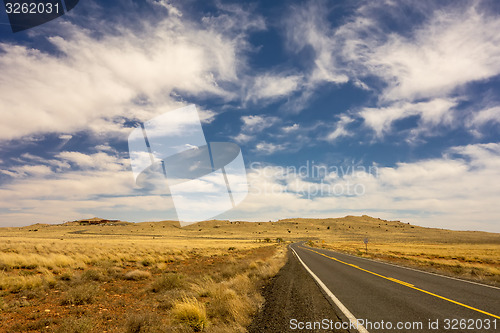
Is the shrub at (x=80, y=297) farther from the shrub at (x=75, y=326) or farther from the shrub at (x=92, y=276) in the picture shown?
the shrub at (x=92, y=276)

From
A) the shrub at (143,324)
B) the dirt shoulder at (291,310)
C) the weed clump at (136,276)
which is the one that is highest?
the dirt shoulder at (291,310)

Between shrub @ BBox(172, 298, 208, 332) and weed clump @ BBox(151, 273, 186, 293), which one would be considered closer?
shrub @ BBox(172, 298, 208, 332)

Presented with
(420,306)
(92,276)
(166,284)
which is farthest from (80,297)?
(420,306)

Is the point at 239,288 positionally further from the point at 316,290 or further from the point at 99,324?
the point at 99,324

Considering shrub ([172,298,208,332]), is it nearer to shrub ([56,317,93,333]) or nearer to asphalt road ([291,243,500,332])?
shrub ([56,317,93,333])

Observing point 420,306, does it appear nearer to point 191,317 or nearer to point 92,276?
point 191,317

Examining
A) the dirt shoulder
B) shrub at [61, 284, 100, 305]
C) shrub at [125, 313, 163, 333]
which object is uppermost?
the dirt shoulder

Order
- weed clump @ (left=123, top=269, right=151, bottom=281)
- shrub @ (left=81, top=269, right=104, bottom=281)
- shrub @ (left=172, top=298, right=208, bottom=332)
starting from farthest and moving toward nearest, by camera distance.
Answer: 1. weed clump @ (left=123, top=269, right=151, bottom=281)
2. shrub @ (left=81, top=269, right=104, bottom=281)
3. shrub @ (left=172, top=298, right=208, bottom=332)

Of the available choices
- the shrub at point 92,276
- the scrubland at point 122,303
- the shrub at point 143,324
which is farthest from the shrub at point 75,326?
the shrub at point 92,276

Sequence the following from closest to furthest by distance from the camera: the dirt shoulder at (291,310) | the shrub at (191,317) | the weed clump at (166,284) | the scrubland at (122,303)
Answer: the dirt shoulder at (291,310) < the shrub at (191,317) < the scrubland at (122,303) < the weed clump at (166,284)

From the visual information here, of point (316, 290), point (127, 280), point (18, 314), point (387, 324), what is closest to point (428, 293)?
point (316, 290)

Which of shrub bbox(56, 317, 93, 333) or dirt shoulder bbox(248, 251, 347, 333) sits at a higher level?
dirt shoulder bbox(248, 251, 347, 333)

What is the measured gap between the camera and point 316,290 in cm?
934

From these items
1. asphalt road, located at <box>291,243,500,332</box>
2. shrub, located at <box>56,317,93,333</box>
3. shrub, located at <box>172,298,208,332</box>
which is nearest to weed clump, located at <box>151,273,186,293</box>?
shrub, located at <box>56,317,93,333</box>
